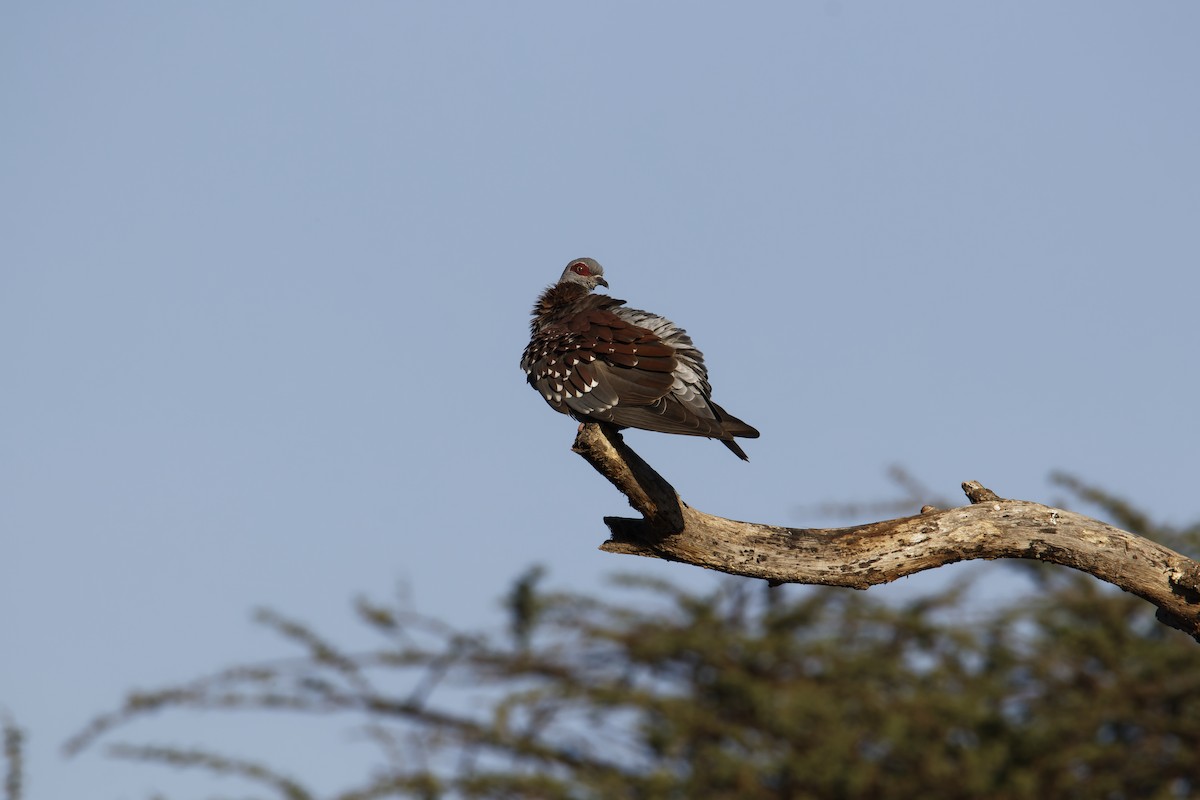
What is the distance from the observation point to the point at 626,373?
23.1ft

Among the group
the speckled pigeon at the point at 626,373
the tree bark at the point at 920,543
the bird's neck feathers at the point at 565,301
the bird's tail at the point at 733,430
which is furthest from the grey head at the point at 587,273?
the tree bark at the point at 920,543

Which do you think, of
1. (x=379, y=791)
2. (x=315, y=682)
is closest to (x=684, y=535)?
(x=379, y=791)

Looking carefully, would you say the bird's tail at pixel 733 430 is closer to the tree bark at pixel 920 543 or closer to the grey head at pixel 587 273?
the tree bark at pixel 920 543

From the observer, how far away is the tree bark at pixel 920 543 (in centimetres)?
613

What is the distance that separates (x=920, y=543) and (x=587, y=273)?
151 inches

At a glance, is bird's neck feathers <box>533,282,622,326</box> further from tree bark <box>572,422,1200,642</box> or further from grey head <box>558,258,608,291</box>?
tree bark <box>572,422,1200,642</box>

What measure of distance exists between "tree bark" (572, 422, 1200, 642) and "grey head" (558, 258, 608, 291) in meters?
3.06

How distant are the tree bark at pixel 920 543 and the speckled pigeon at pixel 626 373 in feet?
1.64

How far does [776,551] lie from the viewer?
6332 mm

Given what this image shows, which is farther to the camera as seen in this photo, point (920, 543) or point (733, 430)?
point (733, 430)

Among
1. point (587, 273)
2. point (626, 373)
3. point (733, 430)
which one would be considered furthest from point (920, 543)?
point (587, 273)

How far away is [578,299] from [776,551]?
8.47ft

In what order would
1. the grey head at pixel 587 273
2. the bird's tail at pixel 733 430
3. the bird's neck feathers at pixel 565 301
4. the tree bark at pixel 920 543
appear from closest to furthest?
1. the tree bark at pixel 920 543
2. the bird's tail at pixel 733 430
3. the bird's neck feathers at pixel 565 301
4. the grey head at pixel 587 273

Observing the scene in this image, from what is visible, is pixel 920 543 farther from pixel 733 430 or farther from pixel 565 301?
pixel 565 301
